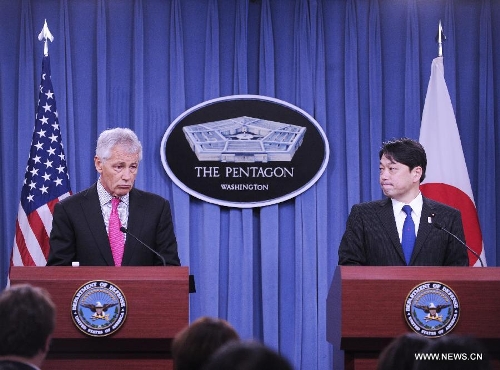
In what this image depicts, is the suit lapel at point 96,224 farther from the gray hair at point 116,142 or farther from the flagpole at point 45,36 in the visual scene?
the flagpole at point 45,36

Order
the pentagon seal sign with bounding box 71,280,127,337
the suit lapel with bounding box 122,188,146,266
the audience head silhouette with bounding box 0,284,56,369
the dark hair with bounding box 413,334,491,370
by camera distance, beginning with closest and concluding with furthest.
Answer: the dark hair with bounding box 413,334,491,370, the audience head silhouette with bounding box 0,284,56,369, the pentagon seal sign with bounding box 71,280,127,337, the suit lapel with bounding box 122,188,146,266

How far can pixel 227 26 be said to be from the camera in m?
6.79

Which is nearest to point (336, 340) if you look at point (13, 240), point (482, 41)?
point (13, 240)

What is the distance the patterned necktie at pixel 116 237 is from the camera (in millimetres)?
4456

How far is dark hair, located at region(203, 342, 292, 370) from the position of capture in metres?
1.75

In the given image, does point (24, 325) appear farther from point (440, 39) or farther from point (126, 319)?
point (440, 39)

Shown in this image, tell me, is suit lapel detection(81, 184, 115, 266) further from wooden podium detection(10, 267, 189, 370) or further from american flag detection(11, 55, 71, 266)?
american flag detection(11, 55, 71, 266)

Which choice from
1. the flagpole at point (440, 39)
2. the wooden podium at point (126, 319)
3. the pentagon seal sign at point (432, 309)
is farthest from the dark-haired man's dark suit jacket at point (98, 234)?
the flagpole at point (440, 39)

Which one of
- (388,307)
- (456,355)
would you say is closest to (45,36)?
(388,307)

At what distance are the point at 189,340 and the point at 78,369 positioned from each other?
4.67 feet

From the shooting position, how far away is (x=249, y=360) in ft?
5.78

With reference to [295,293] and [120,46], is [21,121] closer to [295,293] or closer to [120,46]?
[120,46]

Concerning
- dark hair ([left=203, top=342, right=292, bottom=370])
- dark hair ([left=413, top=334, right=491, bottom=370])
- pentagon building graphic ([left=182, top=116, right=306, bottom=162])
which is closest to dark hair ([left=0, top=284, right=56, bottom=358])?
dark hair ([left=203, top=342, right=292, bottom=370])

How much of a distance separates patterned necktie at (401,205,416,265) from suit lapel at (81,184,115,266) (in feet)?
4.79
